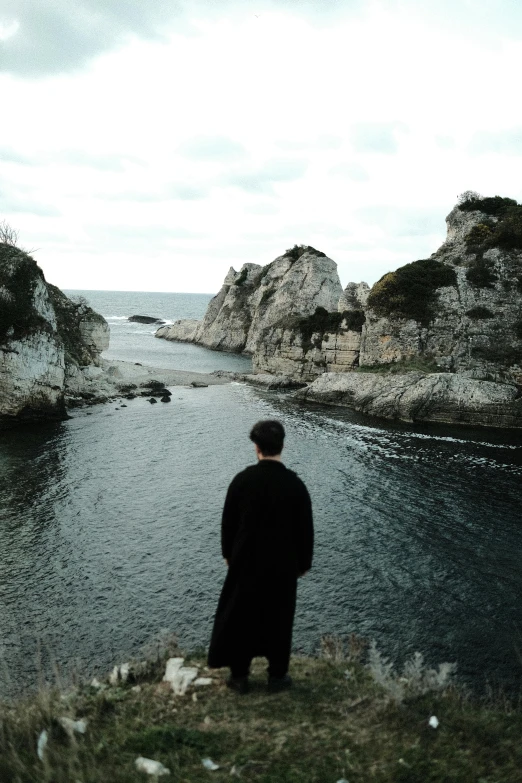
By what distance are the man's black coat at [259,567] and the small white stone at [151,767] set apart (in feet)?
A: 4.85

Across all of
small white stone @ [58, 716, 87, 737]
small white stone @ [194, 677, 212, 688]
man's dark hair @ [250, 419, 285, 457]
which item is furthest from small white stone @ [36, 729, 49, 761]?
man's dark hair @ [250, 419, 285, 457]

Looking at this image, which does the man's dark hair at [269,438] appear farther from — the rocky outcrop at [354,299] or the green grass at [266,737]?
the rocky outcrop at [354,299]

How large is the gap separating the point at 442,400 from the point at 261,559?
40466 mm

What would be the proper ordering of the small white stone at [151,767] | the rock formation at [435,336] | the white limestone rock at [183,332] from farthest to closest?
the white limestone rock at [183,332]
the rock formation at [435,336]
the small white stone at [151,767]

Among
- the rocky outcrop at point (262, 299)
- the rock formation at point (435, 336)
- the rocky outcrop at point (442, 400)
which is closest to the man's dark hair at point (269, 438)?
the rocky outcrop at point (442, 400)

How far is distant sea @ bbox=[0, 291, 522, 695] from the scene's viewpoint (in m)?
14.3

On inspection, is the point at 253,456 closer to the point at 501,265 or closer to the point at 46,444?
the point at 46,444

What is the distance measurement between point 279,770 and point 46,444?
3272 cm

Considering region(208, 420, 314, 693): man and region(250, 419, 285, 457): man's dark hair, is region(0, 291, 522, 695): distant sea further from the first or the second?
region(250, 419, 285, 457): man's dark hair

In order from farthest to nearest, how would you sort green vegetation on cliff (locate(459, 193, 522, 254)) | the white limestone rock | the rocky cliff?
1. the white limestone rock
2. green vegetation on cliff (locate(459, 193, 522, 254))
3. the rocky cliff

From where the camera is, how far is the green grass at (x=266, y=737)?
541cm

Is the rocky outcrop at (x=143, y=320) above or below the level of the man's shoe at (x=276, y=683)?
above

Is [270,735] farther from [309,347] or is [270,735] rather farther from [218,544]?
[309,347]

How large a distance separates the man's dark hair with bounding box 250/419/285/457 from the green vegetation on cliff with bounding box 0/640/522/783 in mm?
3225
